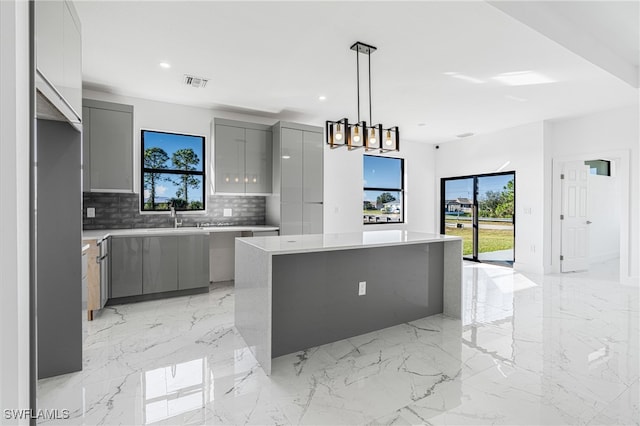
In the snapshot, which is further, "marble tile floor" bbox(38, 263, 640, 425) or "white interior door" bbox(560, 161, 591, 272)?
"white interior door" bbox(560, 161, 591, 272)

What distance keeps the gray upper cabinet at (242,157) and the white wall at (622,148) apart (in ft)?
16.2

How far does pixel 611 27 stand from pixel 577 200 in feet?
12.2

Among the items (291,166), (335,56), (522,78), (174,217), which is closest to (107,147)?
(174,217)

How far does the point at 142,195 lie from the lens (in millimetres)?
4512

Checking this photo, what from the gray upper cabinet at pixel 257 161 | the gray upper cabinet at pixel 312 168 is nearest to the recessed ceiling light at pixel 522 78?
the gray upper cabinet at pixel 312 168

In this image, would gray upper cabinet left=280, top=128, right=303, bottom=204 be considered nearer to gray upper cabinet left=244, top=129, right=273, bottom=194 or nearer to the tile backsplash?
gray upper cabinet left=244, top=129, right=273, bottom=194

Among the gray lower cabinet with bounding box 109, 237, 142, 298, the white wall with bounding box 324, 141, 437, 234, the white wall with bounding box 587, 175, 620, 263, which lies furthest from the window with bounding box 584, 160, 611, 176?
the gray lower cabinet with bounding box 109, 237, 142, 298

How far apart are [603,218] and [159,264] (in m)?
8.76

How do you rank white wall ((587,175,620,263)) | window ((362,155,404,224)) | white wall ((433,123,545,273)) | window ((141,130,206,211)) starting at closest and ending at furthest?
window ((141,130,206,211)) → white wall ((433,123,545,273)) → white wall ((587,175,620,263)) → window ((362,155,404,224))

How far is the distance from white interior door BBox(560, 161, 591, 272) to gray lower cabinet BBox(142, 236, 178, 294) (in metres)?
6.41

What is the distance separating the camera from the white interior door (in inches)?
227

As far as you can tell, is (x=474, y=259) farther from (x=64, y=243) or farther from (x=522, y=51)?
(x=64, y=243)

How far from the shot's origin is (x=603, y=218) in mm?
7027
